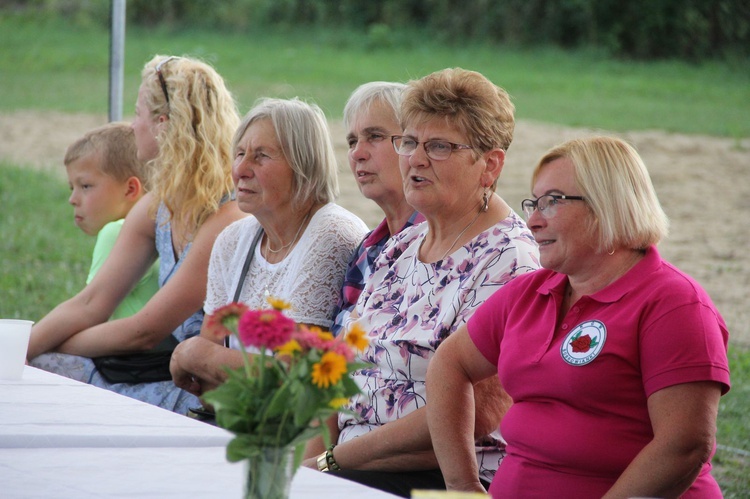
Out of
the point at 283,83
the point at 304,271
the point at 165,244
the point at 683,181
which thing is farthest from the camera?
the point at 283,83

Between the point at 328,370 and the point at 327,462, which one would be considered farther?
the point at 327,462

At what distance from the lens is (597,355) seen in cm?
225

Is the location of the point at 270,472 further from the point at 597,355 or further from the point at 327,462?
the point at 327,462

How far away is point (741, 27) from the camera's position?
77.1 ft

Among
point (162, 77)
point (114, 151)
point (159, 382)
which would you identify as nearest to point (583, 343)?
point (159, 382)

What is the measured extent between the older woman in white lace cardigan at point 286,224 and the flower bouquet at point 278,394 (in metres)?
1.55

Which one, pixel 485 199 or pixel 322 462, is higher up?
pixel 485 199

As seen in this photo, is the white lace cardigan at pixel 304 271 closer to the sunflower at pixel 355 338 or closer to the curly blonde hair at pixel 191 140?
the curly blonde hair at pixel 191 140

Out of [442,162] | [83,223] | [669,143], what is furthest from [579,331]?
[669,143]

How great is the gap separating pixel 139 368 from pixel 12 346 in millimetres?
994

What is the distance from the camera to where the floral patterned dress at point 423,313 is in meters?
2.69

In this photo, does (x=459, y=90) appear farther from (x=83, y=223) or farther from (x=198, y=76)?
(x=83, y=223)

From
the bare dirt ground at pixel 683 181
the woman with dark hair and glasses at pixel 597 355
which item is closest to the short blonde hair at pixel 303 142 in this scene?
the woman with dark hair and glasses at pixel 597 355

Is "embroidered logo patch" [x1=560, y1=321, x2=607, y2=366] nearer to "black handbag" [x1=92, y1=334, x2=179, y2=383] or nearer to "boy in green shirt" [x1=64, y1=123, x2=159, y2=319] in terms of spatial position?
"black handbag" [x1=92, y1=334, x2=179, y2=383]
